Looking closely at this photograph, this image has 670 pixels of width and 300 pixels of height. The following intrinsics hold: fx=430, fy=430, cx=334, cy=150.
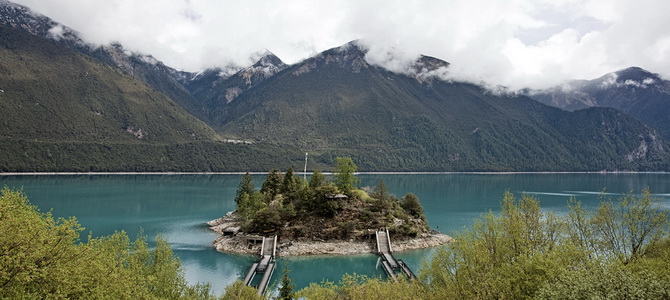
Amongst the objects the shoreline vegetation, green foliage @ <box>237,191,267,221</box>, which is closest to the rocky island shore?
green foliage @ <box>237,191,267,221</box>

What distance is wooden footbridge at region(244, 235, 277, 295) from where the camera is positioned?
50.7 meters

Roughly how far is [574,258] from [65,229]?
29.1m

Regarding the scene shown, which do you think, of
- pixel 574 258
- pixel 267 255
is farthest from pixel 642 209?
pixel 267 255

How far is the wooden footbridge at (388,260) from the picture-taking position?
5453cm

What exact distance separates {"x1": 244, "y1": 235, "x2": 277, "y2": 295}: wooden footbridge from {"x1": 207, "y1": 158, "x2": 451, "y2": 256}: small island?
106 centimetres

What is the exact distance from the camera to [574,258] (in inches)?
1056

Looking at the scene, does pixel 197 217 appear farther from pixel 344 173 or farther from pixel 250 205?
pixel 344 173

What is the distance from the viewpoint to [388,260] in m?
60.7

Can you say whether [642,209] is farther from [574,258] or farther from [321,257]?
[321,257]

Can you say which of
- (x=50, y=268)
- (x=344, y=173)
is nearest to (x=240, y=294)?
(x=50, y=268)

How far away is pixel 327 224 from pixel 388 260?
1366 cm

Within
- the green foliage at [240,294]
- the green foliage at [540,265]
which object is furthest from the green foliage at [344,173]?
the green foliage at [240,294]

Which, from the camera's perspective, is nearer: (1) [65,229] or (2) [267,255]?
(1) [65,229]

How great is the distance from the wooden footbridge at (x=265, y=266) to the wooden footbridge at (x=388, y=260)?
49.2 feet
